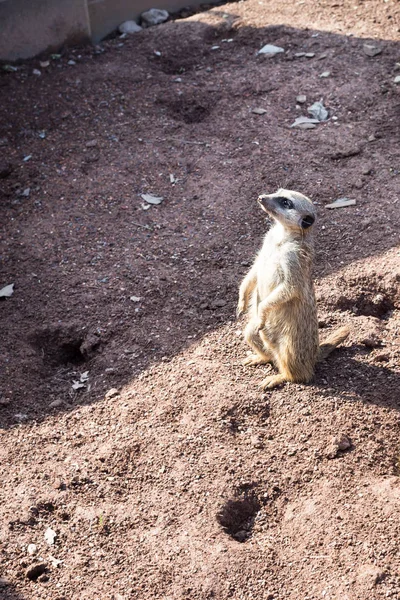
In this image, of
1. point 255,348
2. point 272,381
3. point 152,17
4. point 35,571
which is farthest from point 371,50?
point 35,571

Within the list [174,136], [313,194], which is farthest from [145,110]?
[313,194]

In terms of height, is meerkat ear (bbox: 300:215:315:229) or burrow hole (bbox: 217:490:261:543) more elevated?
meerkat ear (bbox: 300:215:315:229)

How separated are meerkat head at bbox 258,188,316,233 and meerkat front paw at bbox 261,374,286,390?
0.78 meters

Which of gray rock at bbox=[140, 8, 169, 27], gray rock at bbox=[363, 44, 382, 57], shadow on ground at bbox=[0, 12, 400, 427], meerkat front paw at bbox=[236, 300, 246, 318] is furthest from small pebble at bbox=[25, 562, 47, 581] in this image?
gray rock at bbox=[140, 8, 169, 27]

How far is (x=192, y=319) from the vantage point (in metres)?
4.44

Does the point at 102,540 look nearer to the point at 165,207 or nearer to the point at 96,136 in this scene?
the point at 165,207

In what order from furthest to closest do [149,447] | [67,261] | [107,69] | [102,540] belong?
1. [107,69]
2. [67,261]
3. [149,447]
4. [102,540]

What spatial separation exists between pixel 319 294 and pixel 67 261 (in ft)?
5.56

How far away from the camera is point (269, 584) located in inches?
119

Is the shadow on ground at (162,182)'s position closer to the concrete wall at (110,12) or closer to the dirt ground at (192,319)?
the dirt ground at (192,319)

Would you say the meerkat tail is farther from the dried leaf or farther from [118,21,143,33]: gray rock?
[118,21,143,33]: gray rock

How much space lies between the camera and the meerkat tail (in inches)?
158

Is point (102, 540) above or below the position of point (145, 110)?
below

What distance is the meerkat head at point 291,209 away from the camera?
3.83 meters
